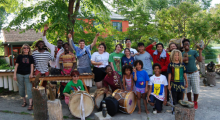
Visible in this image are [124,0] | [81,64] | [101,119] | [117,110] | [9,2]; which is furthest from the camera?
[9,2]

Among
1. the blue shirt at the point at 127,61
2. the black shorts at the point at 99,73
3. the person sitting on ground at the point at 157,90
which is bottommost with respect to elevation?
the person sitting on ground at the point at 157,90

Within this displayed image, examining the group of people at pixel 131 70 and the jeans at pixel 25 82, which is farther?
the jeans at pixel 25 82

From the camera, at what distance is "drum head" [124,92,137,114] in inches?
175

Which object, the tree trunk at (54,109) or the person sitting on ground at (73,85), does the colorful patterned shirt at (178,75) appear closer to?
the person sitting on ground at (73,85)

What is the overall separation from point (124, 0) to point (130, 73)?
406 cm

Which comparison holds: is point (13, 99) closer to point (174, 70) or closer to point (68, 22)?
point (68, 22)

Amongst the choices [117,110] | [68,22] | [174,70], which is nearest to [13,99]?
[68,22]

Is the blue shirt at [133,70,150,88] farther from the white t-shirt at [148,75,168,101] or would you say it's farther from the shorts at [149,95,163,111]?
the shorts at [149,95,163,111]

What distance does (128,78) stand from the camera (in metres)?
4.83

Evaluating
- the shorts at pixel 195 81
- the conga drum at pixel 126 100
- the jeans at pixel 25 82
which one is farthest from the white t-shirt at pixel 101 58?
the shorts at pixel 195 81

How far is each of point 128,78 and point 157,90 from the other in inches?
33.8

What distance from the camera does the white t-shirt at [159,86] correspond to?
4.56 m

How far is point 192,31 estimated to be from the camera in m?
9.43

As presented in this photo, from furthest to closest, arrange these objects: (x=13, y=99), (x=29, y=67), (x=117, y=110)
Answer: (x=13, y=99)
(x=29, y=67)
(x=117, y=110)
